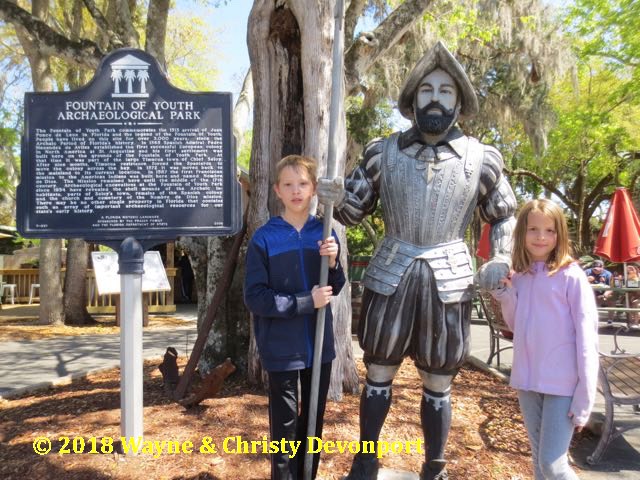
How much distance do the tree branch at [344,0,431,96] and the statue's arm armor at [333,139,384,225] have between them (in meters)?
2.68

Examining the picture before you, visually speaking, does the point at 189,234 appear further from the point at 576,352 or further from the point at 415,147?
the point at 576,352

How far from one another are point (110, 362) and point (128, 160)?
3949 mm

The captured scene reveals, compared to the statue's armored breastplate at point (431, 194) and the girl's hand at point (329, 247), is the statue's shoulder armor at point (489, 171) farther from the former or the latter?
the girl's hand at point (329, 247)

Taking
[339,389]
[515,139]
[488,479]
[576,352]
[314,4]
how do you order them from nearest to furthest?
Result: [576,352] → [488,479] → [314,4] → [339,389] → [515,139]

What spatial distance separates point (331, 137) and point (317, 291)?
0.71m

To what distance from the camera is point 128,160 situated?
331 centimetres

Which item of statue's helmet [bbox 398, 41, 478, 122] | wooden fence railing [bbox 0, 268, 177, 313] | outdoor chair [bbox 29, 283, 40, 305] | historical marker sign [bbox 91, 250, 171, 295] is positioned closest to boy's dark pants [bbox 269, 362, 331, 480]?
statue's helmet [bbox 398, 41, 478, 122]

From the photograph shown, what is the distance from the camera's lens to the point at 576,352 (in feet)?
7.27

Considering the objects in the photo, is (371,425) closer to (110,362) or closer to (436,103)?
(436,103)

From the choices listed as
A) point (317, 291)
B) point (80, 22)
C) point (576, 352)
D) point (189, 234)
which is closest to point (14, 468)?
point (189, 234)

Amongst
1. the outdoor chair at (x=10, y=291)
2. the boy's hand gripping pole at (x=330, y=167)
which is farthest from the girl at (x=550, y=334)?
the outdoor chair at (x=10, y=291)

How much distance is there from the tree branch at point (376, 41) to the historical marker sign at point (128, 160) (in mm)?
2203

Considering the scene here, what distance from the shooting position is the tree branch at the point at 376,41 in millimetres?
5219

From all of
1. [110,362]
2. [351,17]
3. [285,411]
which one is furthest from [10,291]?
[285,411]
